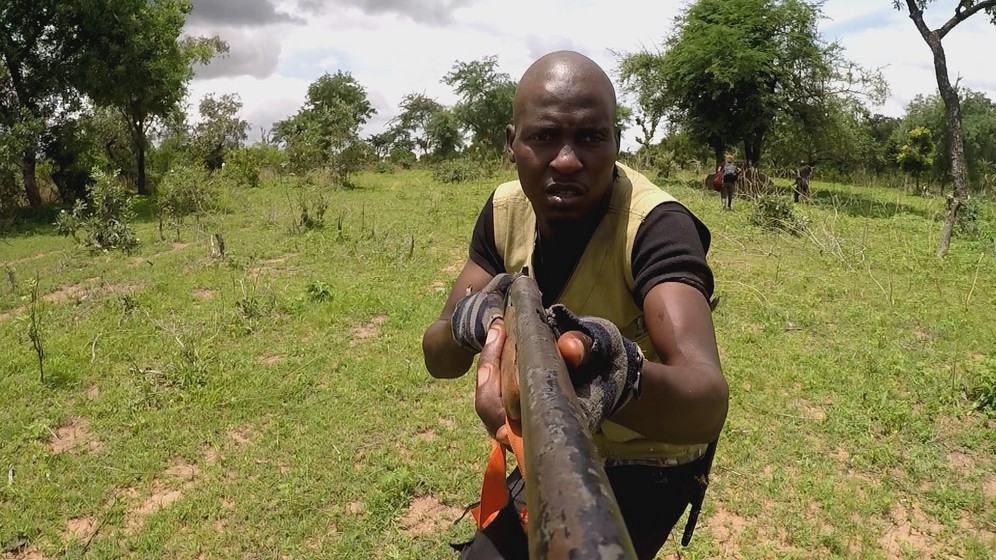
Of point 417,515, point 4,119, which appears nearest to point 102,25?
point 4,119

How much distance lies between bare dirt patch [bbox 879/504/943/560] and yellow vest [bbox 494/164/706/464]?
8.38 feet

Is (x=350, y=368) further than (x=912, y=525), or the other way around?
(x=350, y=368)

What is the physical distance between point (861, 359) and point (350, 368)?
4.48m

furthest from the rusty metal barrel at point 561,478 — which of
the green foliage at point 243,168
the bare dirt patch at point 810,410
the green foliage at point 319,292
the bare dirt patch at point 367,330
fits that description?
the green foliage at point 243,168

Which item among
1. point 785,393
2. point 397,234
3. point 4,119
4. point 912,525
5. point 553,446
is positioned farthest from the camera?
point 4,119

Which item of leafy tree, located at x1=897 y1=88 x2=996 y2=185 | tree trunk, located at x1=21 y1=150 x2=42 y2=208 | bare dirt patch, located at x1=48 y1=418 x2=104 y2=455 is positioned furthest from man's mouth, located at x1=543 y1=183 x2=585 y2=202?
leafy tree, located at x1=897 y1=88 x2=996 y2=185

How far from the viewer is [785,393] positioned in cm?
525

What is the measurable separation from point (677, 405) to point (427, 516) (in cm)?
290

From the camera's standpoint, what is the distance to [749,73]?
1842 centimetres

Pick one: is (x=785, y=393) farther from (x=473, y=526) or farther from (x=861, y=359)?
(x=473, y=526)

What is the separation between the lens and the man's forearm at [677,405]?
1248 mm

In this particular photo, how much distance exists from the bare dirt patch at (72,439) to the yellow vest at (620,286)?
4.29 m

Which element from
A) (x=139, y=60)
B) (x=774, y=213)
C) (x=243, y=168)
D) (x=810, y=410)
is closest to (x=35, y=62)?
(x=139, y=60)

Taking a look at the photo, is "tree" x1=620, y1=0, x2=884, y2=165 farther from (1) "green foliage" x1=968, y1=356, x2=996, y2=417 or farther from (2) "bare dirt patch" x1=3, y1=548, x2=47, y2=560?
(2) "bare dirt patch" x1=3, y1=548, x2=47, y2=560
